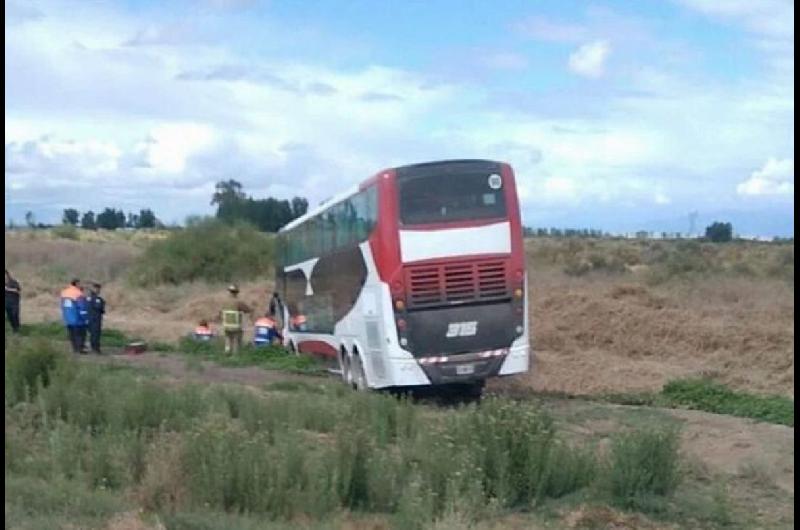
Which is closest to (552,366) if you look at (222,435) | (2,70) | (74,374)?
(74,374)

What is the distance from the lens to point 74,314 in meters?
Result: 30.4

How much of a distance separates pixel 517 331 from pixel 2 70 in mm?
13754

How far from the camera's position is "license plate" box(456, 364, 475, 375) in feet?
72.0

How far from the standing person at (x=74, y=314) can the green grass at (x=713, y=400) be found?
12.5m

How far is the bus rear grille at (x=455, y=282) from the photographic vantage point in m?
21.6

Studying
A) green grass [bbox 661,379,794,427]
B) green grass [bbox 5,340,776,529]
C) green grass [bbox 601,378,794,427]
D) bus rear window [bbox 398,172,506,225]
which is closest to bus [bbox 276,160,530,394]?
bus rear window [bbox 398,172,506,225]

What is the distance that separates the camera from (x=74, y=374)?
746 inches

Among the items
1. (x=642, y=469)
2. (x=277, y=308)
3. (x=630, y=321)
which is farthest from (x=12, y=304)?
(x=642, y=469)

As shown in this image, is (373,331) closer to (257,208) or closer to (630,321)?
(630,321)

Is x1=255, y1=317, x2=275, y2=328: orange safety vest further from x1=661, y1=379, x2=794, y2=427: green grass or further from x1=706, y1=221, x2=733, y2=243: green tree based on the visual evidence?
x1=706, y1=221, x2=733, y2=243: green tree

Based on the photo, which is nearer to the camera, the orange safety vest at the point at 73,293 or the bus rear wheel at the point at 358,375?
the bus rear wheel at the point at 358,375

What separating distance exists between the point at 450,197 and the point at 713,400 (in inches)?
240

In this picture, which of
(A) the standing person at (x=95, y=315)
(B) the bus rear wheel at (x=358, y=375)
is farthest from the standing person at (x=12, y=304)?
(B) the bus rear wheel at (x=358, y=375)

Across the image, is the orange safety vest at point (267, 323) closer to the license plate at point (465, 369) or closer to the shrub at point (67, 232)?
the license plate at point (465, 369)
